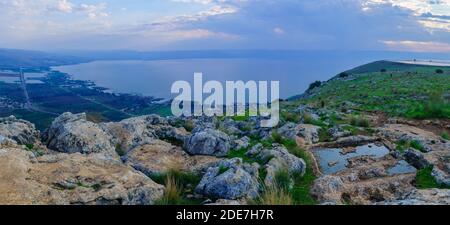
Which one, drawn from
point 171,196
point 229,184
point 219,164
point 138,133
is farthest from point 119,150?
point 229,184

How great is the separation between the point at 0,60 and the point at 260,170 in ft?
692

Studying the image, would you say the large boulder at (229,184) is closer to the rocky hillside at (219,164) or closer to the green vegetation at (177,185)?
the rocky hillside at (219,164)

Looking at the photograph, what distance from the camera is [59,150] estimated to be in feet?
34.1

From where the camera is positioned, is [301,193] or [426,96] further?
[426,96]

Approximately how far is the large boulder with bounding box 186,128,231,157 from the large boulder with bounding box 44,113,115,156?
7.90 feet

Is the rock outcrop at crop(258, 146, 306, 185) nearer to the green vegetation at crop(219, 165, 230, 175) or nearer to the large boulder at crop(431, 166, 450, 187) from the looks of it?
the green vegetation at crop(219, 165, 230, 175)

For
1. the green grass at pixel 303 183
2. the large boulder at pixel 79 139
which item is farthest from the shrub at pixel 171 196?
the large boulder at pixel 79 139

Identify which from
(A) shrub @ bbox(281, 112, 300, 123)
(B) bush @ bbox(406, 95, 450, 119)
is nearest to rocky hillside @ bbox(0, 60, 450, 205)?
(A) shrub @ bbox(281, 112, 300, 123)

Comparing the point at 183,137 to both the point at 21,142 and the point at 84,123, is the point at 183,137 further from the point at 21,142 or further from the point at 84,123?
the point at 21,142

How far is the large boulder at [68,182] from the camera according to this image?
21.2 feet

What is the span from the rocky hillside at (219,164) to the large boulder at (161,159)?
0.10 ft

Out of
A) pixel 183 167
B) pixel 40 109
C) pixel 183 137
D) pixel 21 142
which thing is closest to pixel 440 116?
pixel 183 137
